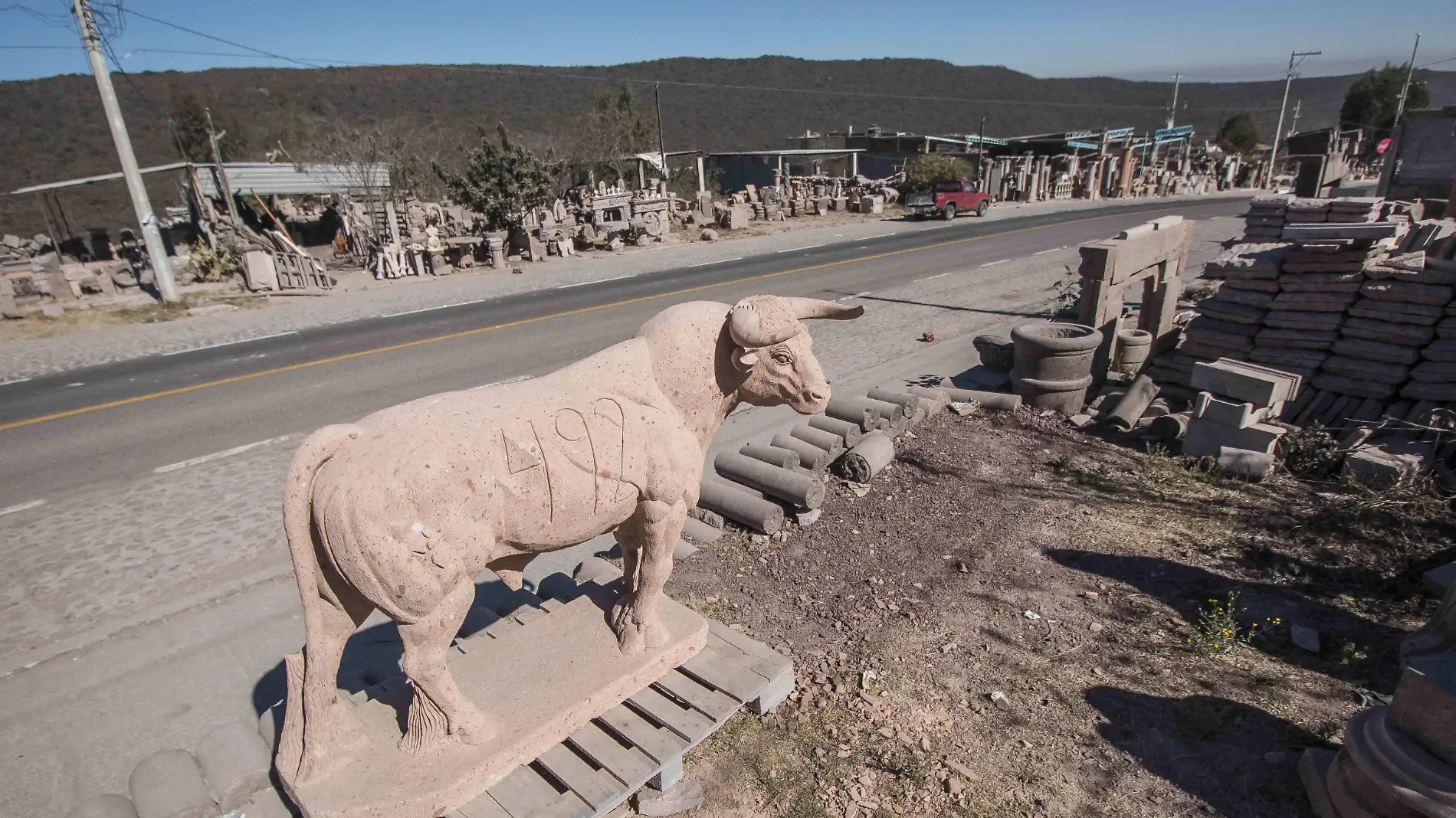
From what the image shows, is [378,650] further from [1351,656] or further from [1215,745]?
[1351,656]

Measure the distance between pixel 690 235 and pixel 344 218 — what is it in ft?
37.7

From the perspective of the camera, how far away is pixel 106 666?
181 inches

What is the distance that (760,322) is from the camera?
10.2ft

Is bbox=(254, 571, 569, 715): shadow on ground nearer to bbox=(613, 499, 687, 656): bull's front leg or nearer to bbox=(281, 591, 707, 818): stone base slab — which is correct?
bbox=(281, 591, 707, 818): stone base slab

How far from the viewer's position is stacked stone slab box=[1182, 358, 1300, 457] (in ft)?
22.3

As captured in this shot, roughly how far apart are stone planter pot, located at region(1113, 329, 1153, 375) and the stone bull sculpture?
7423 millimetres

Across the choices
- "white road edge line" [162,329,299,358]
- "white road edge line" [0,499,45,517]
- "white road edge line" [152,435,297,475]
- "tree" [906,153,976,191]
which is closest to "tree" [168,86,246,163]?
"white road edge line" [162,329,299,358]

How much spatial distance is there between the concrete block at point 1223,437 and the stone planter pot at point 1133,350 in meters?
2.26

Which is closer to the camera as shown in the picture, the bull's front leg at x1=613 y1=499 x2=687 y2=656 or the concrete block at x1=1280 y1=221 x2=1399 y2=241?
the bull's front leg at x1=613 y1=499 x2=687 y2=656

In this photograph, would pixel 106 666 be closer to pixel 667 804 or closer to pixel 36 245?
pixel 667 804

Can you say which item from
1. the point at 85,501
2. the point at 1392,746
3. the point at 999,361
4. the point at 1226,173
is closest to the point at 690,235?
the point at 999,361

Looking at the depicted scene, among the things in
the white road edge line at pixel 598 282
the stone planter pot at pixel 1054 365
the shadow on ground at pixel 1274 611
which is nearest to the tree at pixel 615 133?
the white road edge line at pixel 598 282

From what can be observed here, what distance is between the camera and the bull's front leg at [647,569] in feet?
10.9

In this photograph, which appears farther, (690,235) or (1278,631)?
(690,235)
